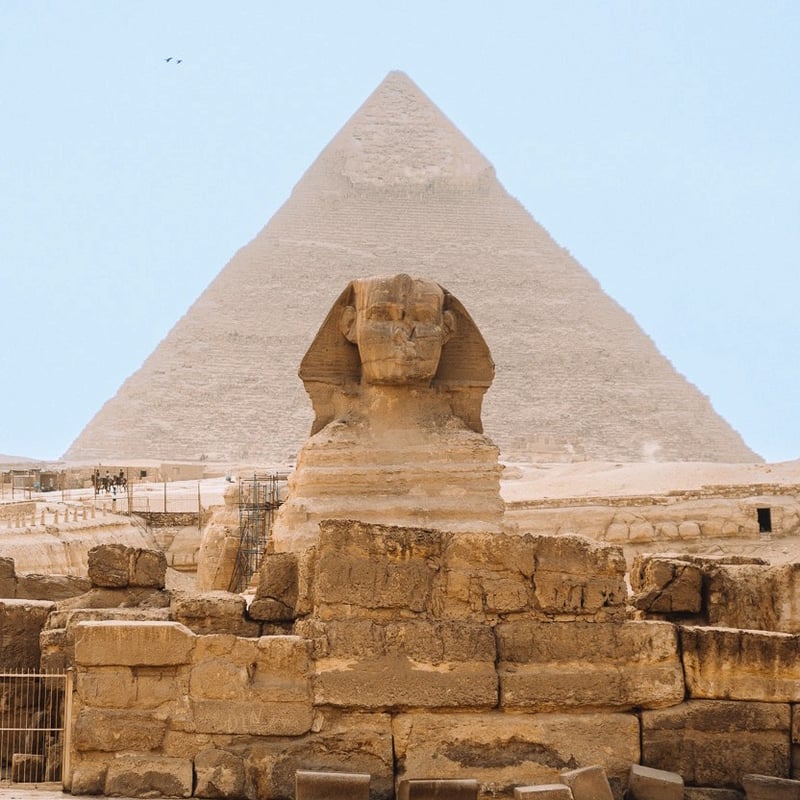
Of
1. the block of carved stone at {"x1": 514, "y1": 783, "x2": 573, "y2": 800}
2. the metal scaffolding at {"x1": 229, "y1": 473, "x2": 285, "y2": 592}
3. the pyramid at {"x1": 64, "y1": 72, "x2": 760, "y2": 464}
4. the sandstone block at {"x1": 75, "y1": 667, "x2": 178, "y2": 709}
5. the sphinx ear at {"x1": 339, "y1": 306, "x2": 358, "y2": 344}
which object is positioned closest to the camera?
the block of carved stone at {"x1": 514, "y1": 783, "x2": 573, "y2": 800}

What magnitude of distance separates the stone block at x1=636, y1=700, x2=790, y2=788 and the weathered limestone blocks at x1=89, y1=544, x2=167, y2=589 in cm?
175

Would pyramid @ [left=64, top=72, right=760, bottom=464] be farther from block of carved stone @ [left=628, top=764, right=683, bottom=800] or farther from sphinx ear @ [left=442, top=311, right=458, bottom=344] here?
block of carved stone @ [left=628, top=764, right=683, bottom=800]

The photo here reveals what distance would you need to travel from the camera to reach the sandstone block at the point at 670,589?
19.6 ft

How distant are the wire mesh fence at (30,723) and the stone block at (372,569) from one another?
88 cm

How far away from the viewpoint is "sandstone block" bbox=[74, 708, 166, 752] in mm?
5262

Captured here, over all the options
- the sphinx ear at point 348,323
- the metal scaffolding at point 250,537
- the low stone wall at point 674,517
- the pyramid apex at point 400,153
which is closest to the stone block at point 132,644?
the sphinx ear at point 348,323

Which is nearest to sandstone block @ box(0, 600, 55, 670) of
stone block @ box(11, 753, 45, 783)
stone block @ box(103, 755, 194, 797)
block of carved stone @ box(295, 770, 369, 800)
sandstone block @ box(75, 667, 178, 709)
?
stone block @ box(11, 753, 45, 783)

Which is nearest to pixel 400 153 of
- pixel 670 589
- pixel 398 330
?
pixel 398 330

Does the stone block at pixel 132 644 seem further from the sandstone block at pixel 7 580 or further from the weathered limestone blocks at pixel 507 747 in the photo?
the sandstone block at pixel 7 580

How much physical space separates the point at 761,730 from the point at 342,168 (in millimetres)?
132684

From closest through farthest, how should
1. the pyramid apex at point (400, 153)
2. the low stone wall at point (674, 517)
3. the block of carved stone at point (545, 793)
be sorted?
the block of carved stone at point (545, 793)
the low stone wall at point (674, 517)
the pyramid apex at point (400, 153)

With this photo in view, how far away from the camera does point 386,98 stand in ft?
465

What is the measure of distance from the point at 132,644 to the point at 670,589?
163 cm

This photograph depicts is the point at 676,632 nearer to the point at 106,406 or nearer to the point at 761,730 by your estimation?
the point at 761,730
